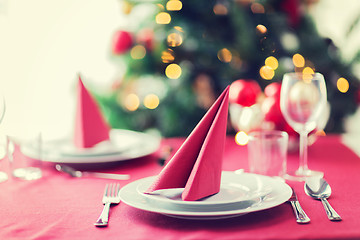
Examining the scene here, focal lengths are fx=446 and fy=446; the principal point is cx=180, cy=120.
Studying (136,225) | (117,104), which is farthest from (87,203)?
(117,104)

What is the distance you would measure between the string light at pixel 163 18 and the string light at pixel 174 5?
34mm

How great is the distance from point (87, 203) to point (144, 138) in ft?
1.93

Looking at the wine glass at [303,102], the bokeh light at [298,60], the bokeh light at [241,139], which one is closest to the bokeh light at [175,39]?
the bokeh light at [298,60]

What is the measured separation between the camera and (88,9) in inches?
127

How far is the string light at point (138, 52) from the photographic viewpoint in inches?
86.7

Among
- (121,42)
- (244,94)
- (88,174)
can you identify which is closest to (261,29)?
(244,94)

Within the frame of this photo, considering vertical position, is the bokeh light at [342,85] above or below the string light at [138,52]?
below

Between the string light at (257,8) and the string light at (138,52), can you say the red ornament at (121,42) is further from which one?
the string light at (257,8)

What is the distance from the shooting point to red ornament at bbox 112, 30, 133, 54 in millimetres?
2178

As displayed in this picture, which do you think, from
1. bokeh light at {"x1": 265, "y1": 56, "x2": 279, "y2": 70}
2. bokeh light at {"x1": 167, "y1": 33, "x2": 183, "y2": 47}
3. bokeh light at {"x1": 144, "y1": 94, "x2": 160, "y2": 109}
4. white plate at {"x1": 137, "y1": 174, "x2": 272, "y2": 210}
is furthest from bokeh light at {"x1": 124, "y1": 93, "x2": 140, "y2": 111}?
white plate at {"x1": 137, "y1": 174, "x2": 272, "y2": 210}

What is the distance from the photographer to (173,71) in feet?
7.20

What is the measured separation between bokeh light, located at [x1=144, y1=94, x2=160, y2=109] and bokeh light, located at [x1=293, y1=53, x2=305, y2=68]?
695 millimetres

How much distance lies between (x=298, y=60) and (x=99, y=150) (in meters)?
1.21

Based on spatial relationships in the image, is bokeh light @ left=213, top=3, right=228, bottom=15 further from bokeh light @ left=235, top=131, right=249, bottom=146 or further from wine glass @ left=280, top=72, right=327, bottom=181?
wine glass @ left=280, top=72, right=327, bottom=181
